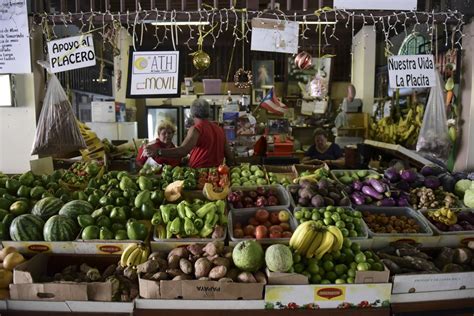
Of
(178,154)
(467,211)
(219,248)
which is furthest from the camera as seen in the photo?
(178,154)

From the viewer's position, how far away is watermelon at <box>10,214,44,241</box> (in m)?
2.75

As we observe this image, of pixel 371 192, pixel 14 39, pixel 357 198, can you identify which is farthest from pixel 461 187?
pixel 14 39

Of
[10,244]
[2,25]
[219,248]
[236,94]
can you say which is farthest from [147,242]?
[236,94]

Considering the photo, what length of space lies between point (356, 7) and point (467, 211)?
2.09 m

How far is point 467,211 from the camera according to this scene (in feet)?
10.9

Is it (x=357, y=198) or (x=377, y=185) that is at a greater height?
(x=377, y=185)

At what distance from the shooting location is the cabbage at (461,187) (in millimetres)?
3750

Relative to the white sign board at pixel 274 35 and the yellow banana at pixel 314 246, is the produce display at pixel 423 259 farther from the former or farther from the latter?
the white sign board at pixel 274 35

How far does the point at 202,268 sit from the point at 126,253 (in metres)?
0.58

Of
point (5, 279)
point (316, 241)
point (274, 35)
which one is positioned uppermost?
point (274, 35)

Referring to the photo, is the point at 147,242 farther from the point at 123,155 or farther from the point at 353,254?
the point at 123,155

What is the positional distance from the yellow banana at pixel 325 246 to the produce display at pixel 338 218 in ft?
1.04

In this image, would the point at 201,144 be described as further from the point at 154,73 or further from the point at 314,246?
the point at 314,246

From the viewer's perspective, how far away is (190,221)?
2.81 m
